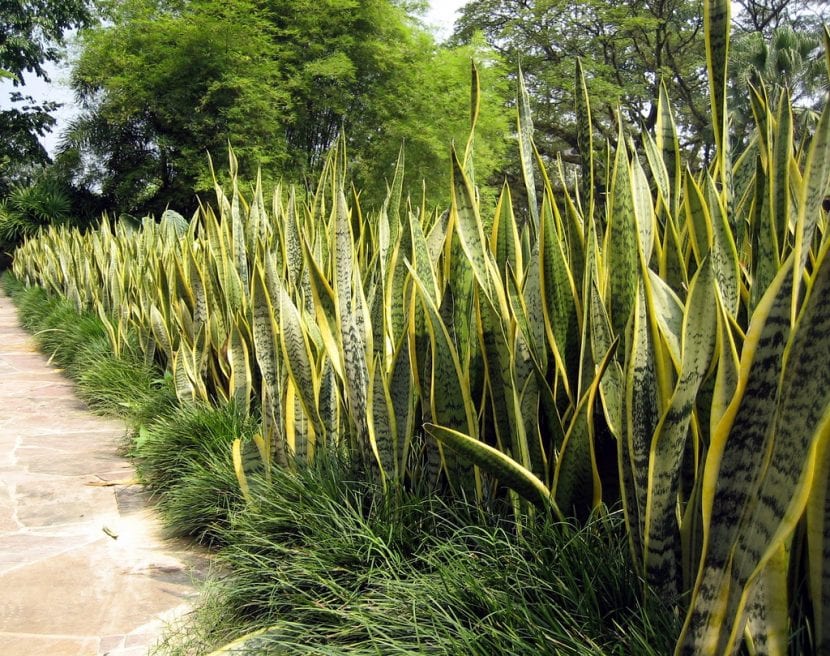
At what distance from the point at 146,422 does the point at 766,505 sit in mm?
2766

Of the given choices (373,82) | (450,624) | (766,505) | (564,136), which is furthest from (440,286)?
(564,136)

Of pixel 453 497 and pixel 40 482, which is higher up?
pixel 453 497

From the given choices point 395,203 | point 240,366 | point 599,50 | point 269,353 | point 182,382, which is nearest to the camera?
point 269,353

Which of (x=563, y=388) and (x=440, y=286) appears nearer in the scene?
(x=563, y=388)

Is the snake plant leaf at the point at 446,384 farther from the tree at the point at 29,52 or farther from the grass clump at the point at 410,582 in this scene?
the tree at the point at 29,52

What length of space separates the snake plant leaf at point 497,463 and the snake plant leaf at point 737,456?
0.41m

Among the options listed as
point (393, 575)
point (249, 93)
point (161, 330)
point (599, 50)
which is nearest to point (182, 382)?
point (161, 330)

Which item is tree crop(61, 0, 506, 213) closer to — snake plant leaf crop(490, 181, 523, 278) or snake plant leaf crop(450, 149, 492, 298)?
snake plant leaf crop(490, 181, 523, 278)

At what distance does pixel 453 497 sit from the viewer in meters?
1.45

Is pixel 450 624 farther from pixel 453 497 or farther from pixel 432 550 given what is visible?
pixel 453 497

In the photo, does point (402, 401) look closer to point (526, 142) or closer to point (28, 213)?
point (526, 142)

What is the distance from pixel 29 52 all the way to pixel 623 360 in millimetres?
23223

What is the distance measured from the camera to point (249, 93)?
52.7 feet

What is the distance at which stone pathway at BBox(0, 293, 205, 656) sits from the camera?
155cm
